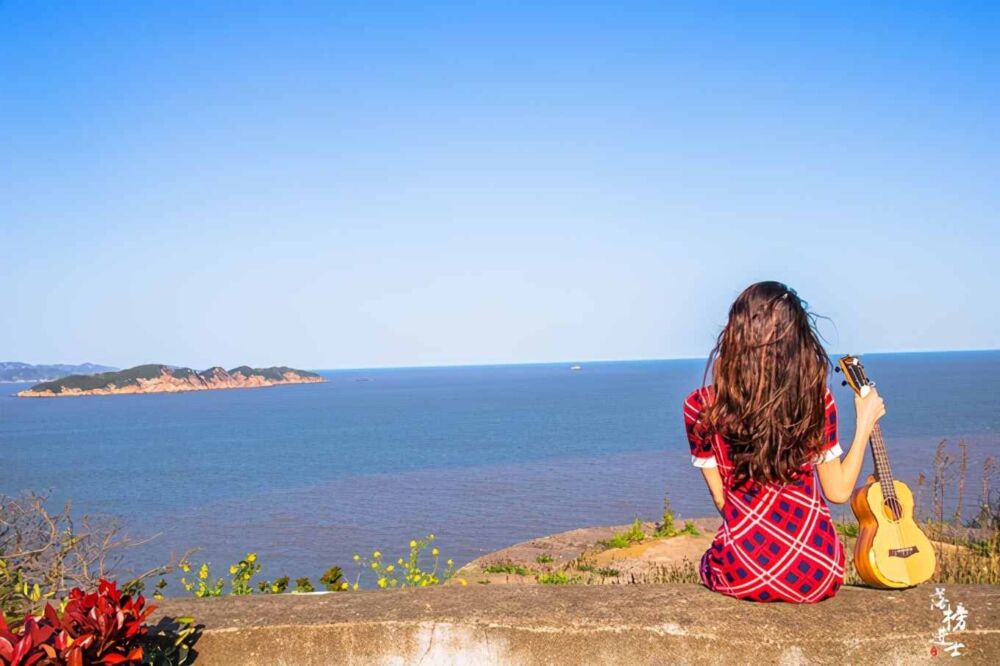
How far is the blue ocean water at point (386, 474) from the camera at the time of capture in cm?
2408

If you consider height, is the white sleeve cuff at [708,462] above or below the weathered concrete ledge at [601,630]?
above

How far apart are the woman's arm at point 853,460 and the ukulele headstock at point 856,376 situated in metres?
0.04

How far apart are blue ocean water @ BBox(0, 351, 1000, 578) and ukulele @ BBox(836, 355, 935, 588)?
4.94 meters

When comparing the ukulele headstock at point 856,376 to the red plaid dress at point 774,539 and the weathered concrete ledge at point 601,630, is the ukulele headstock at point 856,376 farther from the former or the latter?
the weathered concrete ledge at point 601,630

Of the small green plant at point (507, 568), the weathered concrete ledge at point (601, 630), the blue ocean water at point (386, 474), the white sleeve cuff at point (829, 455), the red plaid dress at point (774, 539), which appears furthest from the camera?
the blue ocean water at point (386, 474)

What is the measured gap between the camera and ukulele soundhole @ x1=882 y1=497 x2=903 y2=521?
12.5 ft

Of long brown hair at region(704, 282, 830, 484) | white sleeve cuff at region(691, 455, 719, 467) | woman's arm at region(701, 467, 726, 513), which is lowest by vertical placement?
woman's arm at region(701, 467, 726, 513)

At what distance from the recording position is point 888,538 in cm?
379

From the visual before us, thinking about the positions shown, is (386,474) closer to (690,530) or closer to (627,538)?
(627,538)

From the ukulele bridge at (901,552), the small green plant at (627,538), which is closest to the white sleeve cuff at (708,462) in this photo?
the ukulele bridge at (901,552)

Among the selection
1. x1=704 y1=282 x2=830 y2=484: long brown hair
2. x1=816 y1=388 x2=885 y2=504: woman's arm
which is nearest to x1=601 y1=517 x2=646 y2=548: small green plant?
x1=816 y1=388 x2=885 y2=504: woman's arm

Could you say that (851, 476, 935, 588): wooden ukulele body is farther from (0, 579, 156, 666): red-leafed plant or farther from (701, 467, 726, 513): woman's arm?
(0, 579, 156, 666): red-leafed plant

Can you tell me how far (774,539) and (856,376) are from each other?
865 millimetres

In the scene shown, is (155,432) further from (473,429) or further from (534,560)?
A: (534,560)
